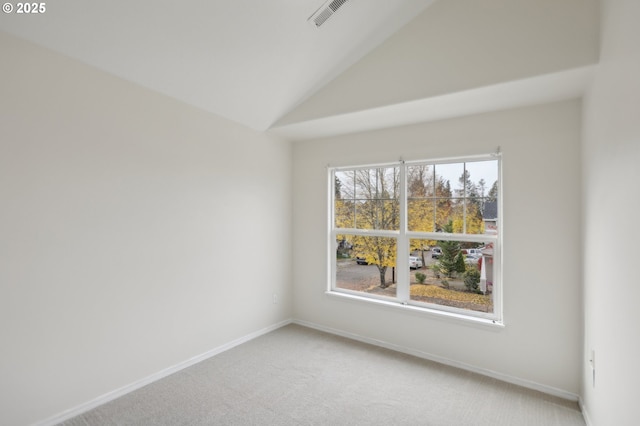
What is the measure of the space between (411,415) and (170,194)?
2552 millimetres

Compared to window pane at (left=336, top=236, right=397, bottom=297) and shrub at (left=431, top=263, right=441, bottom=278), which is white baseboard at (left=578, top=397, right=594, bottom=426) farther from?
window pane at (left=336, top=236, right=397, bottom=297)

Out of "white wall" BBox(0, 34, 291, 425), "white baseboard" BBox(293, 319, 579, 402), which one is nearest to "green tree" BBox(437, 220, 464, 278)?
"white baseboard" BBox(293, 319, 579, 402)

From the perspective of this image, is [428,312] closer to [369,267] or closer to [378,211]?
[369,267]

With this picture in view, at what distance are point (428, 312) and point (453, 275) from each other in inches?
17.2

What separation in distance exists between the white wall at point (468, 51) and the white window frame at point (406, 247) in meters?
0.79

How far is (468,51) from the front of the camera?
233 cm

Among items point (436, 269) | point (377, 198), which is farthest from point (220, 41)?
point (436, 269)

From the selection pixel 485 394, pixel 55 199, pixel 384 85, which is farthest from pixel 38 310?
pixel 485 394

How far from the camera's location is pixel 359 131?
349 centimetres

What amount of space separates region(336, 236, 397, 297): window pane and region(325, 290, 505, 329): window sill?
12 cm

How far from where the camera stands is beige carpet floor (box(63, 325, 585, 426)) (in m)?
2.11

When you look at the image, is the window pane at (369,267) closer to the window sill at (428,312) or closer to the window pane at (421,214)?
the window sill at (428,312)

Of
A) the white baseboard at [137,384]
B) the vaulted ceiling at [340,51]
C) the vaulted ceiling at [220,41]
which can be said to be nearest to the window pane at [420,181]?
the vaulted ceiling at [340,51]

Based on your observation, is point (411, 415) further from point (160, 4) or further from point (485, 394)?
point (160, 4)
